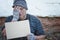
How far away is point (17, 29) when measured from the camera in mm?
2145

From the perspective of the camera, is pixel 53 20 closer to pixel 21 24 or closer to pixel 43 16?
pixel 43 16

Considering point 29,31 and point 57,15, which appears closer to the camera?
point 29,31

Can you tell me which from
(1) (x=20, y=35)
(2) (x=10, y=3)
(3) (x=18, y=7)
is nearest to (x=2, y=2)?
(2) (x=10, y=3)

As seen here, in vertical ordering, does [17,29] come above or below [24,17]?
below

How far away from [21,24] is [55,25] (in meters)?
0.70

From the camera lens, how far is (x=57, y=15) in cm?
272

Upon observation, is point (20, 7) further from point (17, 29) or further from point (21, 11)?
point (17, 29)

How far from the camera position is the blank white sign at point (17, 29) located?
2105 millimetres

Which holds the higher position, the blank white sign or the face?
the face

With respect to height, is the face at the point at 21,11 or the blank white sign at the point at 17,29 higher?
the face at the point at 21,11

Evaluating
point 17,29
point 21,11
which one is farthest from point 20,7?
point 17,29

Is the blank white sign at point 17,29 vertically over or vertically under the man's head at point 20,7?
under

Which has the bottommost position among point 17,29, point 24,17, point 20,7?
point 17,29

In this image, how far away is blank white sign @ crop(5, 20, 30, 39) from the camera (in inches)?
82.9
